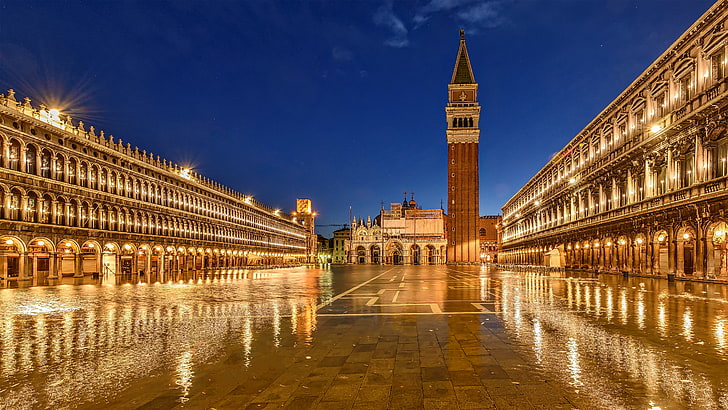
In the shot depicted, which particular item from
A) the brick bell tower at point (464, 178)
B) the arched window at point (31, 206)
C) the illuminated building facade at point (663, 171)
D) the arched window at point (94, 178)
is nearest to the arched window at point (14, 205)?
the arched window at point (31, 206)

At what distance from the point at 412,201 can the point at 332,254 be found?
49793 millimetres

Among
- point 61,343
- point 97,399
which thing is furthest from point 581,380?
point 61,343

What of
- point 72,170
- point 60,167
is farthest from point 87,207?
point 60,167

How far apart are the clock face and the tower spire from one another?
2891 millimetres

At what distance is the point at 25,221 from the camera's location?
121ft

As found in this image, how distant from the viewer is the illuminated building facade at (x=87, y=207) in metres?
36.7

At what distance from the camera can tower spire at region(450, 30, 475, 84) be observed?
4454 inches

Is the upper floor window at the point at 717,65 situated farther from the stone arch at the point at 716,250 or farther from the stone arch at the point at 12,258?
the stone arch at the point at 12,258

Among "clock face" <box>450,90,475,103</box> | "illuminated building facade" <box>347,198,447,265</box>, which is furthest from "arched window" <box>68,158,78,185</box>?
"clock face" <box>450,90,475,103</box>

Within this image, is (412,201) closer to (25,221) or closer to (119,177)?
(119,177)

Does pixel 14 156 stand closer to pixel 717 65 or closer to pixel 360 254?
pixel 717 65

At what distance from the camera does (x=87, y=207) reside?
151 ft

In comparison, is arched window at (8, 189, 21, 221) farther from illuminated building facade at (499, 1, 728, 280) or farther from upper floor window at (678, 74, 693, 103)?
upper floor window at (678, 74, 693, 103)

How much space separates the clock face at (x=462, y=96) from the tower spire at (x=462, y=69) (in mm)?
2891
